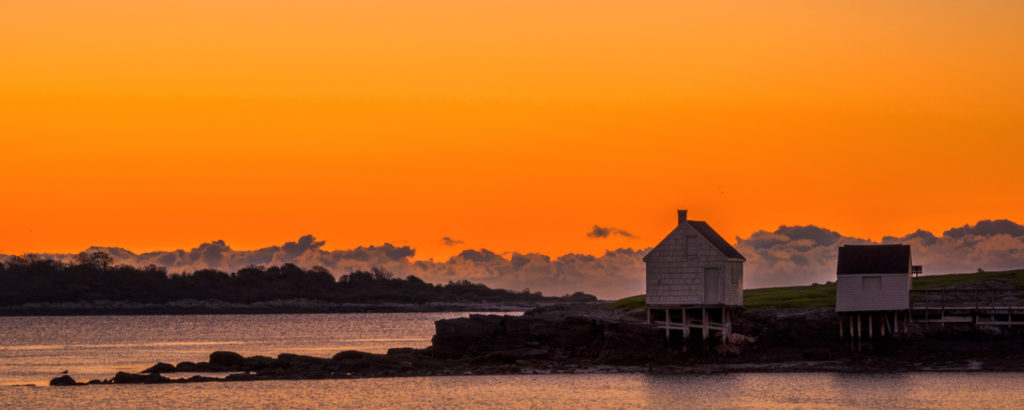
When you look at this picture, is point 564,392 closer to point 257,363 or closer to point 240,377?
point 240,377

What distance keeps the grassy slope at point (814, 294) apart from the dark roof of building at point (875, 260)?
5373mm

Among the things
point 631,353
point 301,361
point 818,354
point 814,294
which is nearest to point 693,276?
point 631,353

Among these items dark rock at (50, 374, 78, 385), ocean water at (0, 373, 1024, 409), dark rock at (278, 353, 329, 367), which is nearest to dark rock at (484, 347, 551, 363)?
ocean water at (0, 373, 1024, 409)

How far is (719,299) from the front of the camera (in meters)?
76.9

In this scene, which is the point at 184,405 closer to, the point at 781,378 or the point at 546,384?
the point at 546,384

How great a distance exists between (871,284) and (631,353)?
14.2 meters

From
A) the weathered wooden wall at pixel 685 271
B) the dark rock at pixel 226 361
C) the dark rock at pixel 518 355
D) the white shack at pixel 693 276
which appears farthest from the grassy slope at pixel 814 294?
the dark rock at pixel 226 361

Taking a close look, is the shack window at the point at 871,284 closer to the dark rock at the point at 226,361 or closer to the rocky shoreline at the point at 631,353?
the rocky shoreline at the point at 631,353

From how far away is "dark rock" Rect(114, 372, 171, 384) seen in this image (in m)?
71.8

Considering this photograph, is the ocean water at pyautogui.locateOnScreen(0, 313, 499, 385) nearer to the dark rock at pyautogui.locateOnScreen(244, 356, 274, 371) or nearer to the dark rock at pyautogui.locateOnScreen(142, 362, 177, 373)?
the dark rock at pyautogui.locateOnScreen(142, 362, 177, 373)

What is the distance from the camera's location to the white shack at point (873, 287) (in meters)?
77.3

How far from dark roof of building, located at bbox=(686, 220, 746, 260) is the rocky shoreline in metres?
4.53

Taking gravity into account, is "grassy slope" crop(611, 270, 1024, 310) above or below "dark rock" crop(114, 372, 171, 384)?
above

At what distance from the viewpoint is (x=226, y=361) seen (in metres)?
79.1
